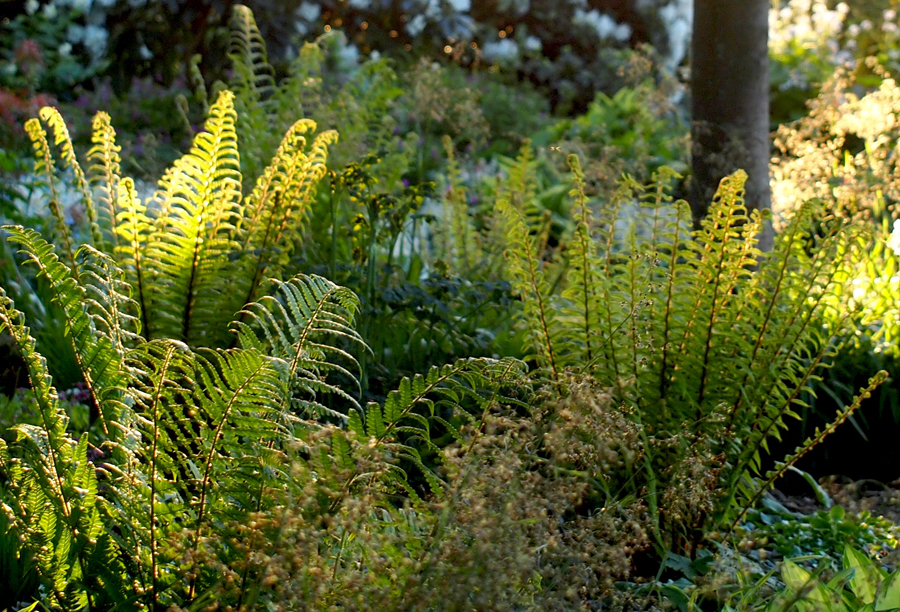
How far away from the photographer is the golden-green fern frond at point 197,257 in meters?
2.88

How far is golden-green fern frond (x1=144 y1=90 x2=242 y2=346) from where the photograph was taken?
114 inches

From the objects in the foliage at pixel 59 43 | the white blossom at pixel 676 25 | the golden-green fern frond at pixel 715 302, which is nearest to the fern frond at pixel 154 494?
the golden-green fern frond at pixel 715 302

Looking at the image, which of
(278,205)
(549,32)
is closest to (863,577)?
(278,205)

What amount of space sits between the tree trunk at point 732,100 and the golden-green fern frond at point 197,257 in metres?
1.99

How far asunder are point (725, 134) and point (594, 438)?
242 cm

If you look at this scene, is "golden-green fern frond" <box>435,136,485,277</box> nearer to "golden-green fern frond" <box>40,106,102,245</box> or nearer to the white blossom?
"golden-green fern frond" <box>40,106,102,245</box>

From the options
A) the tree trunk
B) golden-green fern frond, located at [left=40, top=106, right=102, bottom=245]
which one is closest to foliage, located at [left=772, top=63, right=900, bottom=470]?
the tree trunk

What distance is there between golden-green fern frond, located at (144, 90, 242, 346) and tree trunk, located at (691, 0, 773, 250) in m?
1.99

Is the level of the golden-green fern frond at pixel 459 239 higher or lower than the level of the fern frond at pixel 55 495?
higher

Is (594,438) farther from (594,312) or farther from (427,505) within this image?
(594,312)

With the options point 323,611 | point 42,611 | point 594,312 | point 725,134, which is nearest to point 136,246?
point 42,611

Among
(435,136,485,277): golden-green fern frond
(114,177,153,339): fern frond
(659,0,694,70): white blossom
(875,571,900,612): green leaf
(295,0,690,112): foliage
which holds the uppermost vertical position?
(659,0,694,70): white blossom

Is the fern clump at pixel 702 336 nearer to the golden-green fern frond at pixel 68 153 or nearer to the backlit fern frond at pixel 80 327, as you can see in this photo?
the backlit fern frond at pixel 80 327

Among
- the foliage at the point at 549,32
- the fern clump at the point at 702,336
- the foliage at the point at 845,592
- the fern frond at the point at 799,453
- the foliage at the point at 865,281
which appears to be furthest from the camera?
the foliage at the point at 549,32
